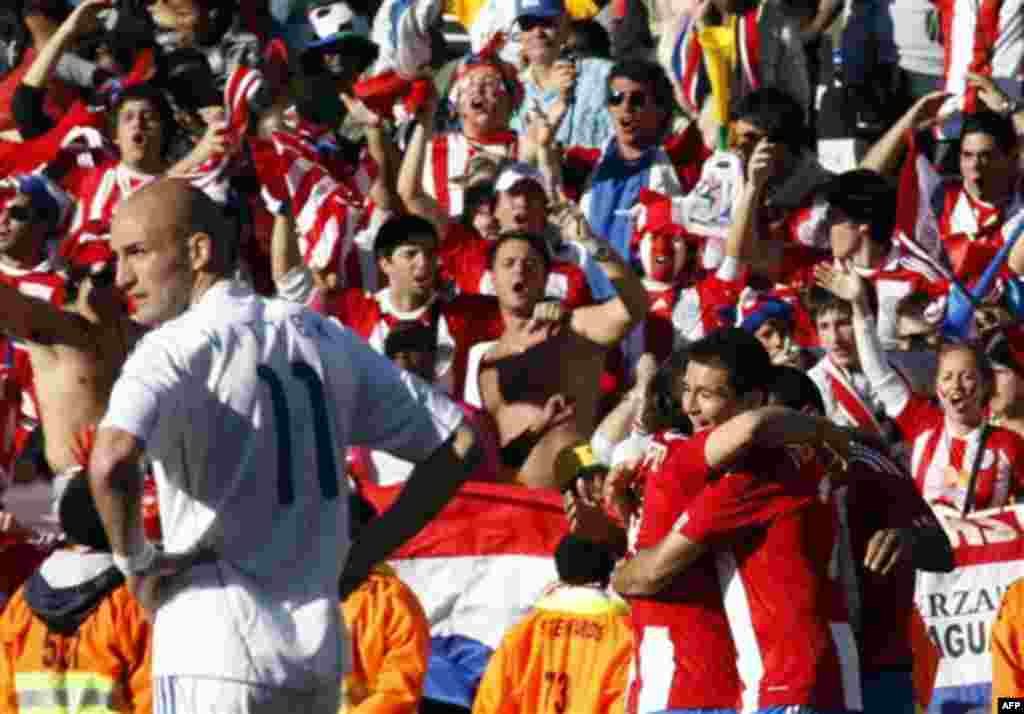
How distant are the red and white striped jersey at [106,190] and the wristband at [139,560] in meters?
6.95

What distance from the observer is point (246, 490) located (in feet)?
21.5

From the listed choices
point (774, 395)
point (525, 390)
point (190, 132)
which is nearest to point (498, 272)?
point (525, 390)

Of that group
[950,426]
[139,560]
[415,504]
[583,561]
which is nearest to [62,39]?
[950,426]

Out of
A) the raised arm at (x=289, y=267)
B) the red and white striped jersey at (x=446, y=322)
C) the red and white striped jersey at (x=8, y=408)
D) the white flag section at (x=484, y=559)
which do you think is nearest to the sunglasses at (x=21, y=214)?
the red and white striped jersey at (x=8, y=408)

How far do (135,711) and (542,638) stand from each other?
1.32m

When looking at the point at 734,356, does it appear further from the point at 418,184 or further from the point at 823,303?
the point at 418,184

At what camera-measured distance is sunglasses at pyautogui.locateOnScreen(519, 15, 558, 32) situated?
47.1 ft

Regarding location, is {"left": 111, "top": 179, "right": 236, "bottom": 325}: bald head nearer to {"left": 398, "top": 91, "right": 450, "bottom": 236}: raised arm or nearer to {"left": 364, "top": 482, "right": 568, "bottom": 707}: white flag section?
{"left": 364, "top": 482, "right": 568, "bottom": 707}: white flag section

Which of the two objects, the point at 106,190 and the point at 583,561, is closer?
the point at 583,561

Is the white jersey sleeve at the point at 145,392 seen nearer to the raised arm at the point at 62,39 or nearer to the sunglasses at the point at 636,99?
the sunglasses at the point at 636,99

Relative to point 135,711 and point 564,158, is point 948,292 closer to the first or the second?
point 564,158

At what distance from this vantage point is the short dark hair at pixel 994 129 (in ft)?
43.3

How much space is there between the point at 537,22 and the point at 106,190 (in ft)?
7.41

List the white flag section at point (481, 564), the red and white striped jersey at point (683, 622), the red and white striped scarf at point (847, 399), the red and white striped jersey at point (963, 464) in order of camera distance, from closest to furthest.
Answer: the red and white striped jersey at point (683, 622), the white flag section at point (481, 564), the red and white striped jersey at point (963, 464), the red and white striped scarf at point (847, 399)
